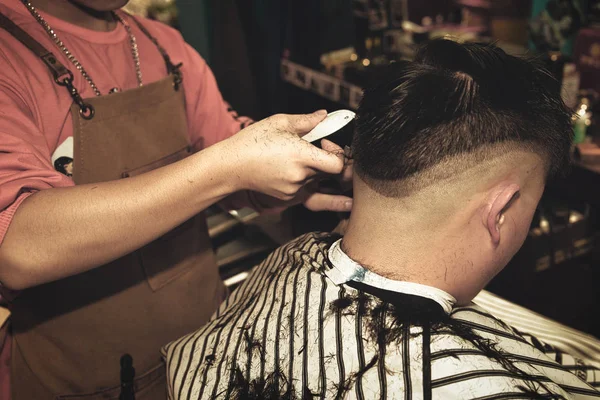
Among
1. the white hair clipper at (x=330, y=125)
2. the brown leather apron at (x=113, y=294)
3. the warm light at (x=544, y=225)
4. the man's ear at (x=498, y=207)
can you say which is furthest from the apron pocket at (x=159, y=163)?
the warm light at (x=544, y=225)

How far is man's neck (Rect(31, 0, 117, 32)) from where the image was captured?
1263 millimetres

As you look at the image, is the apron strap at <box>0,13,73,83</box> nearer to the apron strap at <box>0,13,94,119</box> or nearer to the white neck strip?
the apron strap at <box>0,13,94,119</box>

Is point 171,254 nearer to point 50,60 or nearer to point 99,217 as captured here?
point 99,217

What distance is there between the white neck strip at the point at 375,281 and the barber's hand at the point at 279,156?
0.80 feet

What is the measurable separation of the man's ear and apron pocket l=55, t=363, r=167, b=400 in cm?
108

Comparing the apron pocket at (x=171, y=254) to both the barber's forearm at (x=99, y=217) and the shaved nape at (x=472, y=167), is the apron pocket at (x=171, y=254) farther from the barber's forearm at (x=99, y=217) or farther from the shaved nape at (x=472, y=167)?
the shaved nape at (x=472, y=167)

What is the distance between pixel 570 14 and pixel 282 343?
2.28 metres

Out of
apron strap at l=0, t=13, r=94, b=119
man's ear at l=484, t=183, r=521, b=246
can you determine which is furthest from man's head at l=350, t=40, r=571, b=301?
apron strap at l=0, t=13, r=94, b=119

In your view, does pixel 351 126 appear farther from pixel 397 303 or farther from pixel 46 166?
pixel 46 166

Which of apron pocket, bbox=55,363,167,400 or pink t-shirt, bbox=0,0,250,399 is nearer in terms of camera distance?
pink t-shirt, bbox=0,0,250,399

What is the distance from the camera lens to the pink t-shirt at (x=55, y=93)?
100cm

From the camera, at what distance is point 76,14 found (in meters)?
1.30

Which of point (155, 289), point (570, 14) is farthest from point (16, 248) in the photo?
point (570, 14)

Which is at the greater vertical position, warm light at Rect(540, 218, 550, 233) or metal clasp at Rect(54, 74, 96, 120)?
metal clasp at Rect(54, 74, 96, 120)
